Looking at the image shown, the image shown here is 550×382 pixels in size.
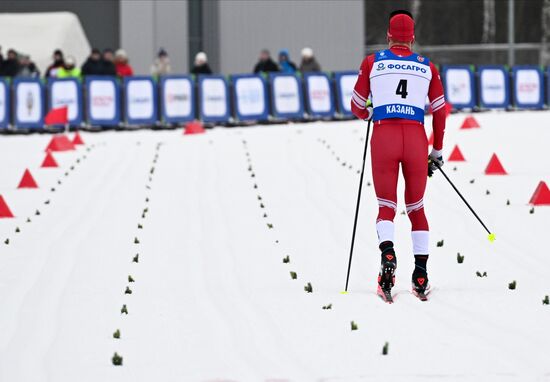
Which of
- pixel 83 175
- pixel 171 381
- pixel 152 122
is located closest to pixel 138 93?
pixel 152 122

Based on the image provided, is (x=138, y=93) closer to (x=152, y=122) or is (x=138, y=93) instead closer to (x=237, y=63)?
(x=152, y=122)

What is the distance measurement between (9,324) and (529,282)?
3620 millimetres

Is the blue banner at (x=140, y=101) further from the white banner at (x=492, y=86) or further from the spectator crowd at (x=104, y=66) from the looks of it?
the white banner at (x=492, y=86)

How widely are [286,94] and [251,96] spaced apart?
0.77 metres

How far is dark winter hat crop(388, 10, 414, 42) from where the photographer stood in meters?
8.96

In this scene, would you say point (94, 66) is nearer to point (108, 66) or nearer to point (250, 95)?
point (108, 66)

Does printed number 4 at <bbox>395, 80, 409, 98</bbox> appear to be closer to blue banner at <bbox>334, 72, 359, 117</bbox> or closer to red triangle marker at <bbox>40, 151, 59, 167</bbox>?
red triangle marker at <bbox>40, 151, 59, 167</bbox>

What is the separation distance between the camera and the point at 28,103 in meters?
27.0

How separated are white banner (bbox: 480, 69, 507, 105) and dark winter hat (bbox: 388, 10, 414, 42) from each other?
20.9m

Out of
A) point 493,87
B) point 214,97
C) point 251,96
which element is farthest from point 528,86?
point 214,97

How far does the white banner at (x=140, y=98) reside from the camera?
2752 cm

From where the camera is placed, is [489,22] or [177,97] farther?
[489,22]

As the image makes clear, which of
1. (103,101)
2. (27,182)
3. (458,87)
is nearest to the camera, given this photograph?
(27,182)

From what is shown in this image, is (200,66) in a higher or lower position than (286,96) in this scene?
higher
